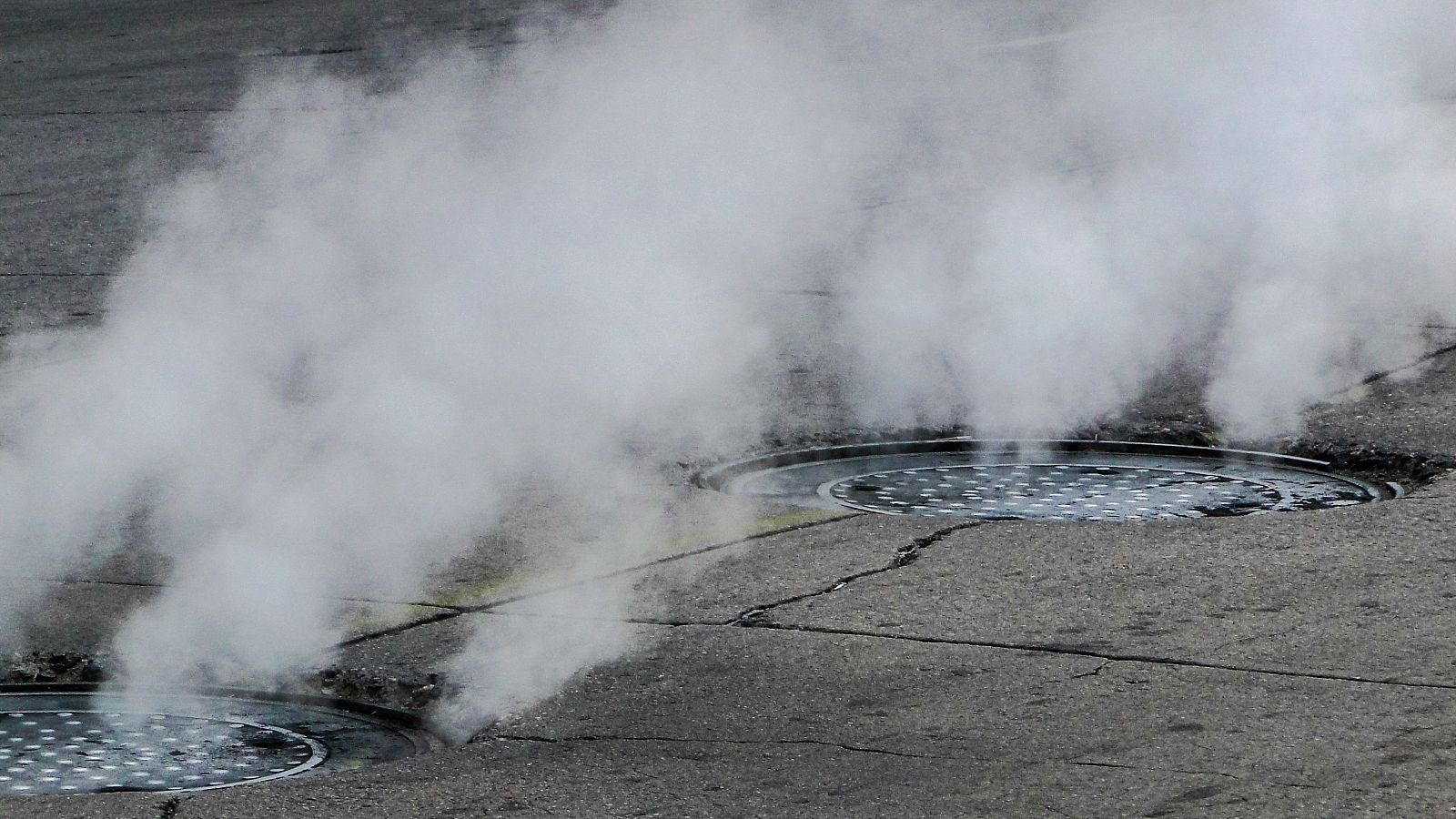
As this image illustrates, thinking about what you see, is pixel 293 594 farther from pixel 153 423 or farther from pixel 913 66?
pixel 913 66

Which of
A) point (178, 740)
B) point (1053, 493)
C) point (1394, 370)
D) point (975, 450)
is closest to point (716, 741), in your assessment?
point (178, 740)

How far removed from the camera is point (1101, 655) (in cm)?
294

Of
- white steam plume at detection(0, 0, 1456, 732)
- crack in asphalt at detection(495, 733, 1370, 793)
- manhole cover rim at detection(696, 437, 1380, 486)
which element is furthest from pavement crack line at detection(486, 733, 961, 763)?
manhole cover rim at detection(696, 437, 1380, 486)

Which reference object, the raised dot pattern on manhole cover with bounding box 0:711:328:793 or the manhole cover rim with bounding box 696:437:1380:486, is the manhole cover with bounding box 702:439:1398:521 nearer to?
the manhole cover rim with bounding box 696:437:1380:486

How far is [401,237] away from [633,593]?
218 centimetres

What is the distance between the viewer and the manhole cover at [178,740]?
2.66 meters

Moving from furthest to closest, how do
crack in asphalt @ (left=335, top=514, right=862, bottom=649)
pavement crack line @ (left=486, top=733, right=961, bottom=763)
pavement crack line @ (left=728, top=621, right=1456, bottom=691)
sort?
crack in asphalt @ (left=335, top=514, right=862, bottom=649), pavement crack line @ (left=728, top=621, right=1456, bottom=691), pavement crack line @ (left=486, top=733, right=961, bottom=763)

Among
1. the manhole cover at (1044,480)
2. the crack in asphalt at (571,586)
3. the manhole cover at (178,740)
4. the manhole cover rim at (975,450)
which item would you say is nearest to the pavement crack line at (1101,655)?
the crack in asphalt at (571,586)

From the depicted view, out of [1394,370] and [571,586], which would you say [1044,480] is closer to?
[571,586]

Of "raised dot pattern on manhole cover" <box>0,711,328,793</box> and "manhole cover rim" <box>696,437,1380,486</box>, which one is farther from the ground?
"manhole cover rim" <box>696,437,1380,486</box>

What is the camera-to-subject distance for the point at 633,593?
3297 mm

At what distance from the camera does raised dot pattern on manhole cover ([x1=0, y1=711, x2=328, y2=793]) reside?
2.65m

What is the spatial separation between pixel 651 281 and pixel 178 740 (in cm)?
269

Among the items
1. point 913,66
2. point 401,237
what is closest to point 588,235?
point 401,237
